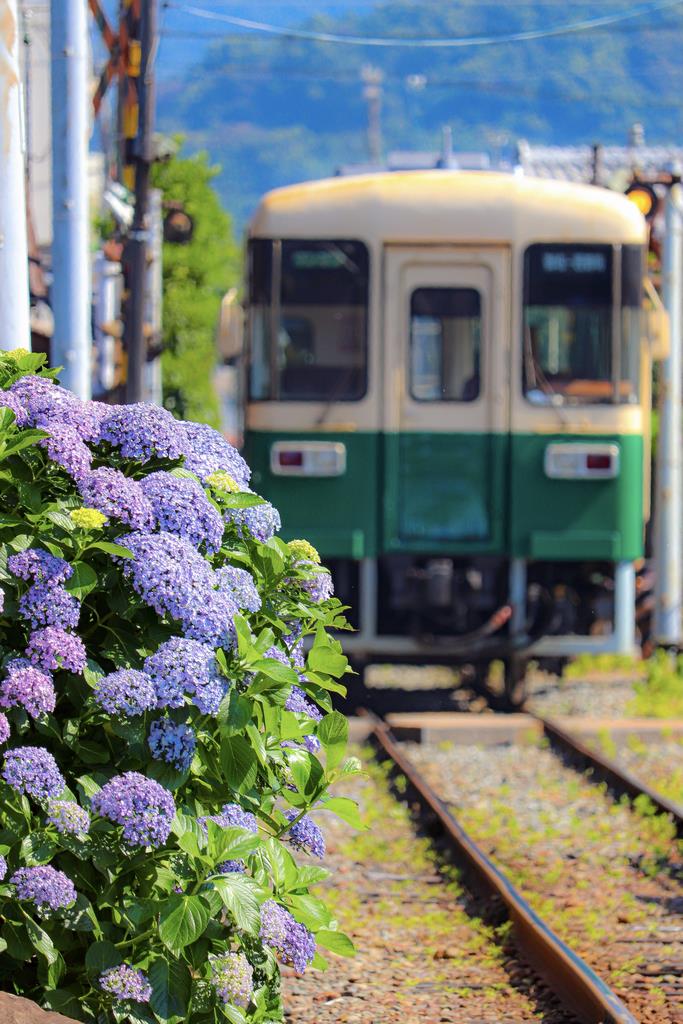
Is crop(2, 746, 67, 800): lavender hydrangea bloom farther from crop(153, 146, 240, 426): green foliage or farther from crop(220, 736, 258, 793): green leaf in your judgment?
crop(153, 146, 240, 426): green foliage

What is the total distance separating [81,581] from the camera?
3627 millimetres

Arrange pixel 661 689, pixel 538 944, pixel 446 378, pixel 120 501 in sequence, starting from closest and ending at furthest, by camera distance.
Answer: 1. pixel 120 501
2. pixel 538 944
3. pixel 446 378
4. pixel 661 689

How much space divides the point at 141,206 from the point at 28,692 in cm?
1022

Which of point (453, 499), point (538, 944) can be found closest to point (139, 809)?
point (538, 944)

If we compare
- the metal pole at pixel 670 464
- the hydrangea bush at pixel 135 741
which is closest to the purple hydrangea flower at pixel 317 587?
the hydrangea bush at pixel 135 741

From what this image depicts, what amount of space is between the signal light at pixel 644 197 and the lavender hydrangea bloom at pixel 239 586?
8842 millimetres

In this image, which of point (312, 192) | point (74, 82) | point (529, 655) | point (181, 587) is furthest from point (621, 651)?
point (181, 587)

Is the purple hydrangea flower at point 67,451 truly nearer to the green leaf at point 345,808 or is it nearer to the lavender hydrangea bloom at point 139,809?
the lavender hydrangea bloom at point 139,809

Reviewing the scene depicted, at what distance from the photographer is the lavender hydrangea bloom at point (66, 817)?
11.4ft

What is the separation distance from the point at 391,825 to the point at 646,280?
4.64m

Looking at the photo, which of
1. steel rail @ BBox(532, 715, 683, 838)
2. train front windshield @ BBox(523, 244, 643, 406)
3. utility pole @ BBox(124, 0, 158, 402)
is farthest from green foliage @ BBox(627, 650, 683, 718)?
utility pole @ BBox(124, 0, 158, 402)

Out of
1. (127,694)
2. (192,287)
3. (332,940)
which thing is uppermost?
(192,287)

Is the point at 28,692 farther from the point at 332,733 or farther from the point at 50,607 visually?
the point at 332,733

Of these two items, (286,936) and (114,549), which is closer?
(114,549)
